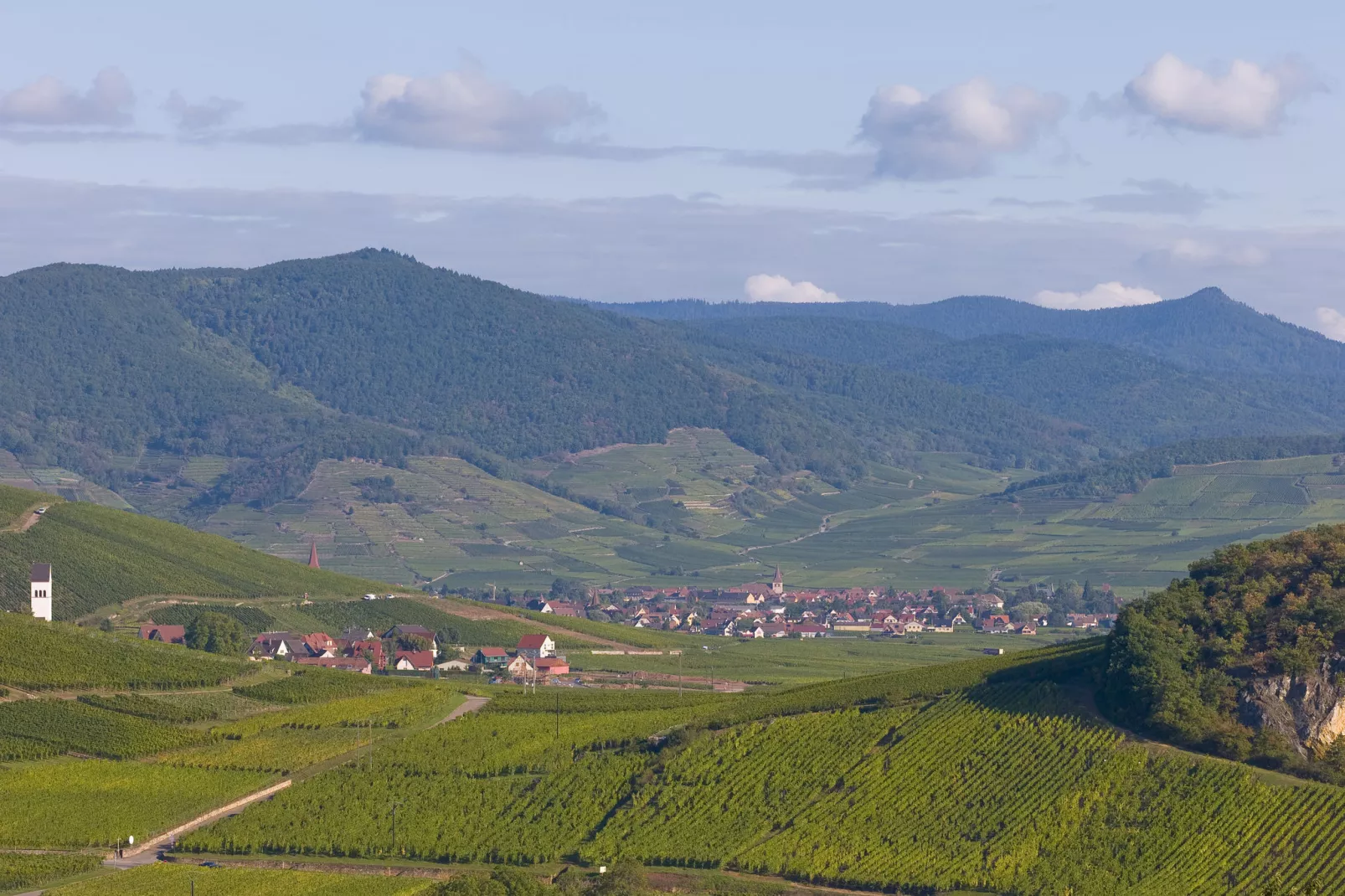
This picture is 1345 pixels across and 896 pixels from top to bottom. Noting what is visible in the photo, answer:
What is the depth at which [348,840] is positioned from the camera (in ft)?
289

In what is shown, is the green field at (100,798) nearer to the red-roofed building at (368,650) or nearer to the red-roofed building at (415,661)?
the red-roofed building at (415,661)

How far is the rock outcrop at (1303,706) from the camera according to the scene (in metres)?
85.3

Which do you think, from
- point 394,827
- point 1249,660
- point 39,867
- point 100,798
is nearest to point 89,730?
point 100,798

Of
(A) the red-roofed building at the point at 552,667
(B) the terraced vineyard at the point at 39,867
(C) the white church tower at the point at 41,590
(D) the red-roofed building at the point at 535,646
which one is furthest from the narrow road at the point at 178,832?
(D) the red-roofed building at the point at 535,646

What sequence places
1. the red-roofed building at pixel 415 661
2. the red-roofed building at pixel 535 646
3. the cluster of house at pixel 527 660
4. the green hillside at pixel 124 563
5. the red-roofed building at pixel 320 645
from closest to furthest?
the cluster of house at pixel 527 660 < the red-roofed building at pixel 415 661 < the red-roofed building at pixel 320 645 < the green hillside at pixel 124 563 < the red-roofed building at pixel 535 646

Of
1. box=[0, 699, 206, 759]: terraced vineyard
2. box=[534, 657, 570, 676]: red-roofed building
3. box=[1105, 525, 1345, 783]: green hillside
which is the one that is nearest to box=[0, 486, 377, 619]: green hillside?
box=[534, 657, 570, 676]: red-roofed building

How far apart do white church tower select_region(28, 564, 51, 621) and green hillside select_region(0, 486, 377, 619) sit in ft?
17.2

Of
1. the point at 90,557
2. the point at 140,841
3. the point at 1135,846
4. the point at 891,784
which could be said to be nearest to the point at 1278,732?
the point at 1135,846

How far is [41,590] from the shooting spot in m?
140

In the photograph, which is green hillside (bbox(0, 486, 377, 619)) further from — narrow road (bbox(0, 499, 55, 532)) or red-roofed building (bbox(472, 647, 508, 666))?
red-roofed building (bbox(472, 647, 508, 666))

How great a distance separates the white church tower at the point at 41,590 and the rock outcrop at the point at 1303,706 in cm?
8246

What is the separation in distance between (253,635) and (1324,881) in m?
93.9

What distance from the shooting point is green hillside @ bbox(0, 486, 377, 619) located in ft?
500

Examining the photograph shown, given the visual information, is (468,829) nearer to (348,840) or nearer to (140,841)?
(348,840)
